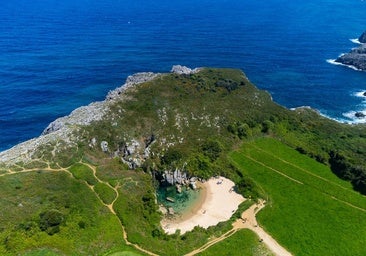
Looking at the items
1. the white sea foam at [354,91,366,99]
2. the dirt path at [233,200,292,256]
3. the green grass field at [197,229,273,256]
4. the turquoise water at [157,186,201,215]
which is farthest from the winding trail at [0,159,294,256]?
the white sea foam at [354,91,366,99]

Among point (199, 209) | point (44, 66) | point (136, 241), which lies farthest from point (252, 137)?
point (44, 66)

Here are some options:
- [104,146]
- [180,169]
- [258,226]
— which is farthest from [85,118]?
[258,226]

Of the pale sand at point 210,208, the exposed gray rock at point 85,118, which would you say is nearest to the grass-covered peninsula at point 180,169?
the exposed gray rock at point 85,118

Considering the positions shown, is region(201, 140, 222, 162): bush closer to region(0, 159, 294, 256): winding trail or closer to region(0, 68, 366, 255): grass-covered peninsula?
region(0, 68, 366, 255): grass-covered peninsula

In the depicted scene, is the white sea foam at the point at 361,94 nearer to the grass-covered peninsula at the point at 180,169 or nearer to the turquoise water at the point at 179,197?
the grass-covered peninsula at the point at 180,169

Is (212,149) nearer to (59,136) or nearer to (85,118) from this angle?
(85,118)

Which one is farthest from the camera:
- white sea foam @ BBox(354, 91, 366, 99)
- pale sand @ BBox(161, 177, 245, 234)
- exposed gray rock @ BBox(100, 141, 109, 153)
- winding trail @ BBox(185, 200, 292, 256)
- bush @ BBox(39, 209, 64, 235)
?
white sea foam @ BBox(354, 91, 366, 99)
